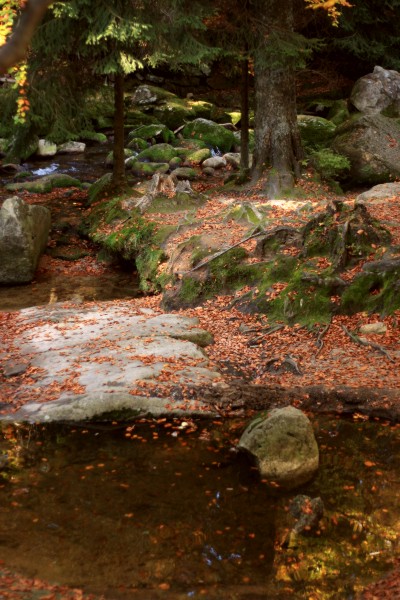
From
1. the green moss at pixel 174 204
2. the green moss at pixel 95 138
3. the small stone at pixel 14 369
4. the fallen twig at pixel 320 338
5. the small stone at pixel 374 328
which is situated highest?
the green moss at pixel 95 138

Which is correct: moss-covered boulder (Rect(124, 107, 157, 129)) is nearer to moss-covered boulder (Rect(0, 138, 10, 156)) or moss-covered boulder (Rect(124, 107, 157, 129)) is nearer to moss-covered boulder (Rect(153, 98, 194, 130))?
moss-covered boulder (Rect(153, 98, 194, 130))

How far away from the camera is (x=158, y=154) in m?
23.2

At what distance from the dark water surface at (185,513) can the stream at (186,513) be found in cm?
1

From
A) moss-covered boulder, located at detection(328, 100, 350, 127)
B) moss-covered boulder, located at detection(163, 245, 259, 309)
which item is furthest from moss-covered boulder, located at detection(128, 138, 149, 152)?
moss-covered boulder, located at detection(163, 245, 259, 309)

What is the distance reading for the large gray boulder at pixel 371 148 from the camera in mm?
16016

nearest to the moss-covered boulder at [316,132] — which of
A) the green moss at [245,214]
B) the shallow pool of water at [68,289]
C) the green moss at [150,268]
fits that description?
the green moss at [245,214]

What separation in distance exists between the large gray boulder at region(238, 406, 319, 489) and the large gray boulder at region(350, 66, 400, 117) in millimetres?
14375

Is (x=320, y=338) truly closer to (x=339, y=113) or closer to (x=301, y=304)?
(x=301, y=304)

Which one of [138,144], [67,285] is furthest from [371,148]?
[138,144]

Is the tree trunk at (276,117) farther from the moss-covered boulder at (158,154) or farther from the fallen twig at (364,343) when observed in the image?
the moss-covered boulder at (158,154)

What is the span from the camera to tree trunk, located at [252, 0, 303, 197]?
13.8 metres

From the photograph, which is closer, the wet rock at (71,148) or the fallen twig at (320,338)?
the fallen twig at (320,338)

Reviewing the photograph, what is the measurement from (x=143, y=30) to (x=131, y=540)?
1114 centimetres

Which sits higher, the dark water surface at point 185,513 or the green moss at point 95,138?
the green moss at point 95,138
